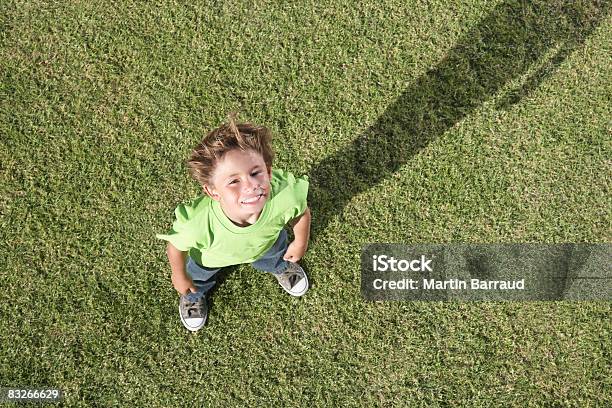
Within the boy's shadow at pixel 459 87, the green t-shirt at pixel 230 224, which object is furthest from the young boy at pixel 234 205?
the boy's shadow at pixel 459 87

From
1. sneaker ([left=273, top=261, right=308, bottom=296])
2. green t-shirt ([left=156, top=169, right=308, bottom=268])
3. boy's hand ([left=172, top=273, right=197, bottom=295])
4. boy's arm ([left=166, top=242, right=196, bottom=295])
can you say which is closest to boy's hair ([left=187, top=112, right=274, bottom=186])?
green t-shirt ([left=156, top=169, right=308, bottom=268])

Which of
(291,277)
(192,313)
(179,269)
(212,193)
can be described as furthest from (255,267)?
(212,193)

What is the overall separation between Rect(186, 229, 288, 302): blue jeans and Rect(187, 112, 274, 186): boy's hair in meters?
0.82

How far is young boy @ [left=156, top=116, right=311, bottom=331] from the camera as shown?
295cm

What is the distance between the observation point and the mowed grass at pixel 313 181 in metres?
4.20

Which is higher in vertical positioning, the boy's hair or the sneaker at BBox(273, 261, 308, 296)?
the boy's hair

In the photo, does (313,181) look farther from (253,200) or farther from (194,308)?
(253,200)

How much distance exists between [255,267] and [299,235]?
67cm

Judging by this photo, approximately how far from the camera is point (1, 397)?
412 centimetres

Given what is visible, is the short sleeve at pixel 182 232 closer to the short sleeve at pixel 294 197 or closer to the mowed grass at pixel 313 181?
the short sleeve at pixel 294 197

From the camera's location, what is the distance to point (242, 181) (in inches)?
115

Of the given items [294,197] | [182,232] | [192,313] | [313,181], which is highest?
[313,181]

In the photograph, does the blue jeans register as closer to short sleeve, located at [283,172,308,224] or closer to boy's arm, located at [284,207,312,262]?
boy's arm, located at [284,207,312,262]

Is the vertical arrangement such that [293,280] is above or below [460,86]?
below
